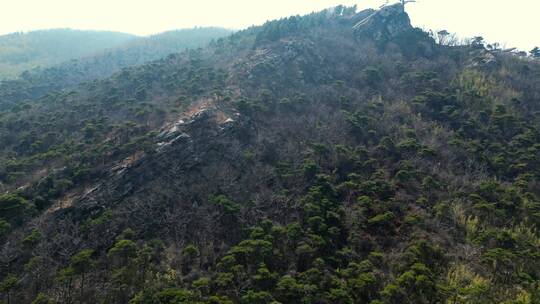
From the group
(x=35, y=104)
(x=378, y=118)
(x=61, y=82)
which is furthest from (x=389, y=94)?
(x=61, y=82)

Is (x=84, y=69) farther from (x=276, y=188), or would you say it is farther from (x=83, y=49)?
(x=276, y=188)

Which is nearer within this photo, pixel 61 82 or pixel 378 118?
pixel 378 118

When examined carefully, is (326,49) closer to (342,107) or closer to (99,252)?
(342,107)

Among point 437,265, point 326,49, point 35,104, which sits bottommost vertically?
point 437,265

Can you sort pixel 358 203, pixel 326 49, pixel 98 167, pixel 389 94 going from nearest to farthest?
pixel 358 203
pixel 98 167
pixel 389 94
pixel 326 49

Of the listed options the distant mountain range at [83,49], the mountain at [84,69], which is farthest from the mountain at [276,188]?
the distant mountain range at [83,49]

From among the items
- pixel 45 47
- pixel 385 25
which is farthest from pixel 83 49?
pixel 385 25

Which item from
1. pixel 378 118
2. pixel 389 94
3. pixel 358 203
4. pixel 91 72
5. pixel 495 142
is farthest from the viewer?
pixel 91 72
